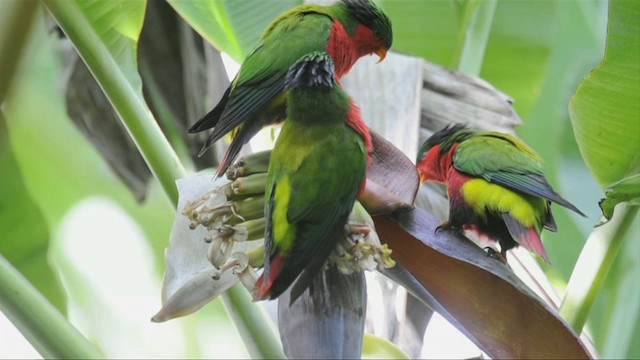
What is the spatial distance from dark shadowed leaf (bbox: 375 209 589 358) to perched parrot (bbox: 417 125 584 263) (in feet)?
0.68

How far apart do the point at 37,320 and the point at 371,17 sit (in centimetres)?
54

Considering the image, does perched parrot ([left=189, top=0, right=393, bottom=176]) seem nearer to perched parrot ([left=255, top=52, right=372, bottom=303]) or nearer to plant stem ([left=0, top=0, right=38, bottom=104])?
perched parrot ([left=255, top=52, right=372, bottom=303])

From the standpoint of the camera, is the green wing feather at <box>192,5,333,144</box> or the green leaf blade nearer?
the green wing feather at <box>192,5,333,144</box>

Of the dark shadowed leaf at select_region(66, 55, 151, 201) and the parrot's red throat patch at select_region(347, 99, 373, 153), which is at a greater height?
the parrot's red throat patch at select_region(347, 99, 373, 153)

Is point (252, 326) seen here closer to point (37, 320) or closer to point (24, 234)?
point (37, 320)

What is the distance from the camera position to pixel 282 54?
35.1 inches

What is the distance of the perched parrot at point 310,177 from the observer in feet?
2.08

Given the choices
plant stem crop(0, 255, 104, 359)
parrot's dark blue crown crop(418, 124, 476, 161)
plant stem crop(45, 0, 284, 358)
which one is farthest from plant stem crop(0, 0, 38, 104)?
parrot's dark blue crown crop(418, 124, 476, 161)

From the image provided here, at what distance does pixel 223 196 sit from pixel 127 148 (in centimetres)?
102

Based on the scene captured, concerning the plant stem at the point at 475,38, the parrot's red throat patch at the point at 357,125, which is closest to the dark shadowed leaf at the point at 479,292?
the parrot's red throat patch at the point at 357,125

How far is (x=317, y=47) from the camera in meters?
0.92

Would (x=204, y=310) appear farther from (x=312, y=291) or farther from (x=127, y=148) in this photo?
(x=312, y=291)

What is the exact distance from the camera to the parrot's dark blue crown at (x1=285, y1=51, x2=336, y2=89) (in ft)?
2.27

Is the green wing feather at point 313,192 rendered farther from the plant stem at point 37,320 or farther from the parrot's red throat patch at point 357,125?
the plant stem at point 37,320
